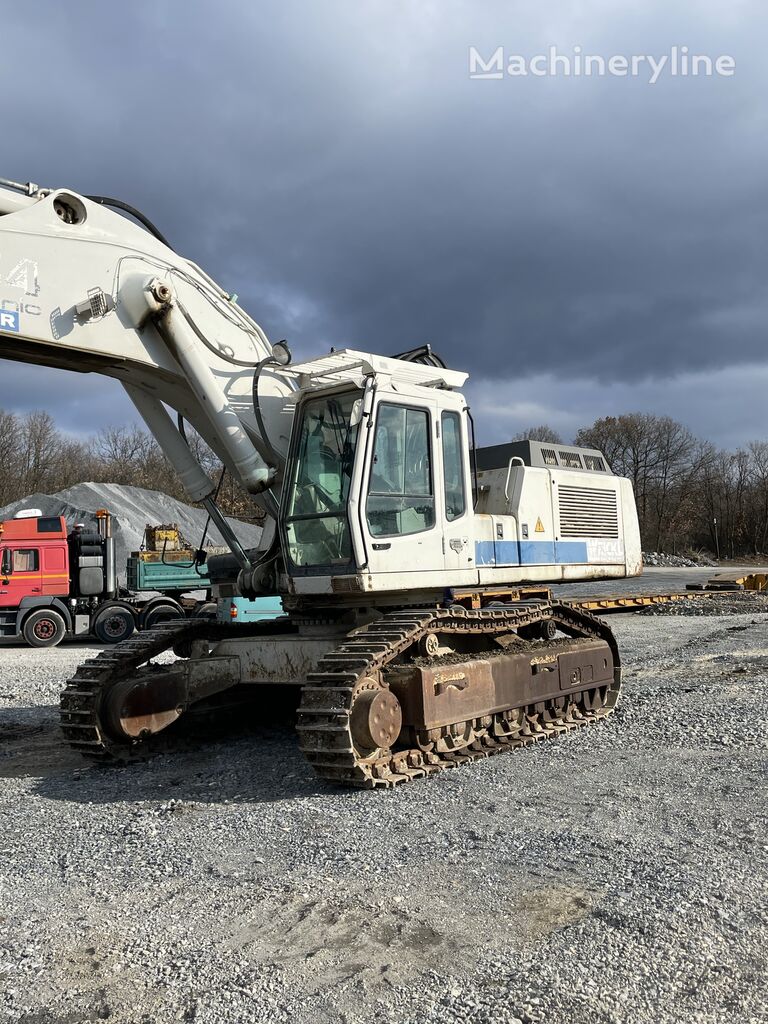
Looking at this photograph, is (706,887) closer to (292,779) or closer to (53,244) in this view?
(292,779)

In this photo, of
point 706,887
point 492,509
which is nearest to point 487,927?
point 706,887

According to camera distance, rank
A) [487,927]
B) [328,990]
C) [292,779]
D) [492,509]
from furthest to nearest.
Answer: [492,509] → [292,779] → [487,927] → [328,990]

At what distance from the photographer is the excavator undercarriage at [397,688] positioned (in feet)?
21.0

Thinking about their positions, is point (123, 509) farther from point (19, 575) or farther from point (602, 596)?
point (602, 596)

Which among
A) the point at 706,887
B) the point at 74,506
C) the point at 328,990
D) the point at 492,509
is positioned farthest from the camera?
the point at 74,506

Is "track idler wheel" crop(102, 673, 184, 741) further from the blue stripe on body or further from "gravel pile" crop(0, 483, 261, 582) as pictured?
"gravel pile" crop(0, 483, 261, 582)

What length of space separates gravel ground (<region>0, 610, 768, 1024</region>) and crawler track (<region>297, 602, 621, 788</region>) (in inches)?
8.6

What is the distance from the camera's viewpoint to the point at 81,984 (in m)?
3.61

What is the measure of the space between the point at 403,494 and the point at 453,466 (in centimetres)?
70

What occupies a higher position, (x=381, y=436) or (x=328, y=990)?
(x=381, y=436)

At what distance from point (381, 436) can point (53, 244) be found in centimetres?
280

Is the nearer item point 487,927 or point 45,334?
point 487,927

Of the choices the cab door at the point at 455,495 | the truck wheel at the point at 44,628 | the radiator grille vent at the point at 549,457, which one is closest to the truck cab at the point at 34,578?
the truck wheel at the point at 44,628

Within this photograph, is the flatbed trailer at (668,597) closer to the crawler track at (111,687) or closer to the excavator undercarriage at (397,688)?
the excavator undercarriage at (397,688)
